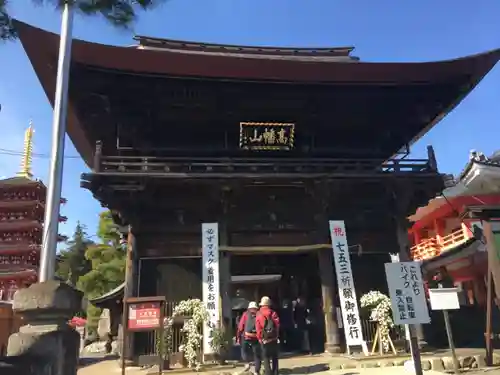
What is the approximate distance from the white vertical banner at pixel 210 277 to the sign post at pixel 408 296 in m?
4.74

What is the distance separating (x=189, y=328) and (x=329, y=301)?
3818 mm

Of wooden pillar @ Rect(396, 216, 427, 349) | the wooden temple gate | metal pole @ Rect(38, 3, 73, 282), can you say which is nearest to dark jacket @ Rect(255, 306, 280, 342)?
metal pole @ Rect(38, 3, 73, 282)

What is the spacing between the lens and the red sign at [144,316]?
8.64 m

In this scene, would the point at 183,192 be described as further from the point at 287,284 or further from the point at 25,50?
the point at 287,284

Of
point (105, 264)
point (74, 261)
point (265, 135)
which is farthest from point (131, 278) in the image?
point (74, 261)

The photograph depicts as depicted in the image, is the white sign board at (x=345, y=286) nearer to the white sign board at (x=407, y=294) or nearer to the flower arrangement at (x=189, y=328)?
the flower arrangement at (x=189, y=328)

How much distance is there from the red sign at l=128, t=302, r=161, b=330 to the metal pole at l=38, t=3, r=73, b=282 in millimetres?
3500

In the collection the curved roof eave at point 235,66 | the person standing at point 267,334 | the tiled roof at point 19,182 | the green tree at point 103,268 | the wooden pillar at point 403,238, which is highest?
the tiled roof at point 19,182

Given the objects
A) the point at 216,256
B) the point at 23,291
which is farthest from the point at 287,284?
the point at 23,291

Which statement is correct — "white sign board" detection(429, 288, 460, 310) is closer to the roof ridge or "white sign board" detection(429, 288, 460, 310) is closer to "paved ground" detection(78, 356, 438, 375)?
"paved ground" detection(78, 356, 438, 375)

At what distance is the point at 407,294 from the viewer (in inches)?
280

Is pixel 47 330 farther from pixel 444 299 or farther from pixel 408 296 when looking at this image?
pixel 444 299

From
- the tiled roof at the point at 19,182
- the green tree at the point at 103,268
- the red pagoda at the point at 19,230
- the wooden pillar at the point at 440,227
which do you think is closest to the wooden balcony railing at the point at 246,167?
the green tree at the point at 103,268

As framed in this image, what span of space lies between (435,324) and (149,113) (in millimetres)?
10333
